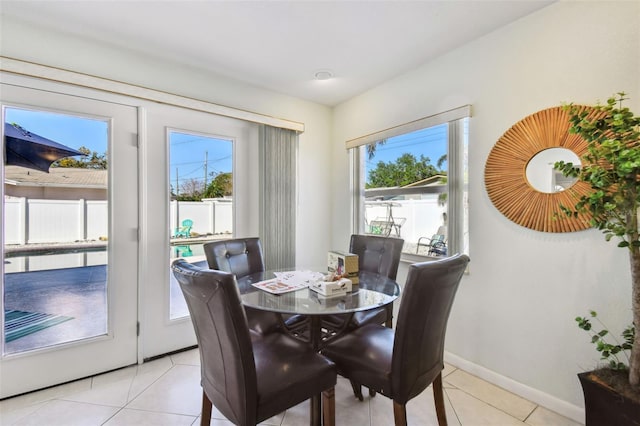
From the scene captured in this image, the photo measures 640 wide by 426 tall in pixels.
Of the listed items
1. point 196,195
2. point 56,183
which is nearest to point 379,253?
point 196,195

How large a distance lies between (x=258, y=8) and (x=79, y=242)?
2075 mm

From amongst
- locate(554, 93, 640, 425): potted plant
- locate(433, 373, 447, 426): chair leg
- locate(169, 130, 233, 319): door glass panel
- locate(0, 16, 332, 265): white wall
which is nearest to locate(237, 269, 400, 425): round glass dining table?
locate(433, 373, 447, 426): chair leg

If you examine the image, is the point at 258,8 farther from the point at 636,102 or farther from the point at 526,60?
the point at 636,102

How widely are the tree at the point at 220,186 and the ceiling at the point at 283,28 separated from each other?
0.95 meters

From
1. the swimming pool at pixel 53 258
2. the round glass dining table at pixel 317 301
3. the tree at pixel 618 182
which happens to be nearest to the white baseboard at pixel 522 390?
the tree at pixel 618 182

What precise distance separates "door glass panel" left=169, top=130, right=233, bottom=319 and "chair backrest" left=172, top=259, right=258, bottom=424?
1497mm

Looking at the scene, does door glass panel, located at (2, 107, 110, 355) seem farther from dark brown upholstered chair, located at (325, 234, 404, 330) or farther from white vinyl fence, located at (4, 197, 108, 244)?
dark brown upholstered chair, located at (325, 234, 404, 330)

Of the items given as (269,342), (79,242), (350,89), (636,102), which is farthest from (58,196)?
(636,102)

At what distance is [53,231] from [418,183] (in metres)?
2.90

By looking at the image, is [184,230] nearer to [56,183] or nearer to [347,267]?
[56,183]

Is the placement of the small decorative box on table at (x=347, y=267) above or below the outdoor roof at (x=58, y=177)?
below

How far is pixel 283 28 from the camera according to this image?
2.05 meters

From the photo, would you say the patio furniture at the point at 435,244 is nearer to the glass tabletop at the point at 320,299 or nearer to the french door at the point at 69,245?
the glass tabletop at the point at 320,299

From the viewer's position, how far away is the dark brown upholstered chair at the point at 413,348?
4.23 feet
